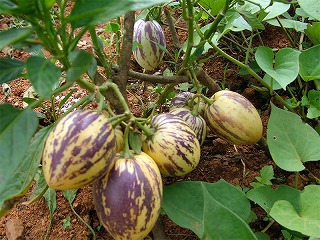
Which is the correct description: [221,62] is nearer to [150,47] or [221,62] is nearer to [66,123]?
[150,47]

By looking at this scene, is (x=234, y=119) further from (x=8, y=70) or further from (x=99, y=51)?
(x=8, y=70)

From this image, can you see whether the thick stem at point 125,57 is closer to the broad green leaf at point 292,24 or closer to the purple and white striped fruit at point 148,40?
the purple and white striped fruit at point 148,40

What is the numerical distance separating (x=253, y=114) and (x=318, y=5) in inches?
14.6

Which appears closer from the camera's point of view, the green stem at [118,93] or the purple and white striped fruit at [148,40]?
the green stem at [118,93]

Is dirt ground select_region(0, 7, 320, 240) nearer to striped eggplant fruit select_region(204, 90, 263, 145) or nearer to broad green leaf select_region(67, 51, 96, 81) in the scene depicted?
striped eggplant fruit select_region(204, 90, 263, 145)

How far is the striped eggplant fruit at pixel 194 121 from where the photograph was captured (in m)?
0.99

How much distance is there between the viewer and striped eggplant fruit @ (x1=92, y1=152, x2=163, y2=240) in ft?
2.39

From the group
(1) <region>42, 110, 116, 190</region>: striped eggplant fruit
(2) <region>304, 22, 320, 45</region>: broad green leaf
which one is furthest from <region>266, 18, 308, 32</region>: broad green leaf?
(1) <region>42, 110, 116, 190</region>: striped eggplant fruit

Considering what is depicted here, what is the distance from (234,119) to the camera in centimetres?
95

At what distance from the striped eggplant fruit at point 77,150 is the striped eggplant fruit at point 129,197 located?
55 millimetres

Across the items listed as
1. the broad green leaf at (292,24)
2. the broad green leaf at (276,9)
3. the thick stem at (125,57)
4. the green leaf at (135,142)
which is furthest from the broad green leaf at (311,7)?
the green leaf at (135,142)

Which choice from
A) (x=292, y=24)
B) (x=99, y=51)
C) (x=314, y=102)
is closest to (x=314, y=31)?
(x=292, y=24)

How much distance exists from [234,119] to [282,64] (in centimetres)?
17

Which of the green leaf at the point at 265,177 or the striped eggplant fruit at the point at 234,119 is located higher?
the striped eggplant fruit at the point at 234,119
